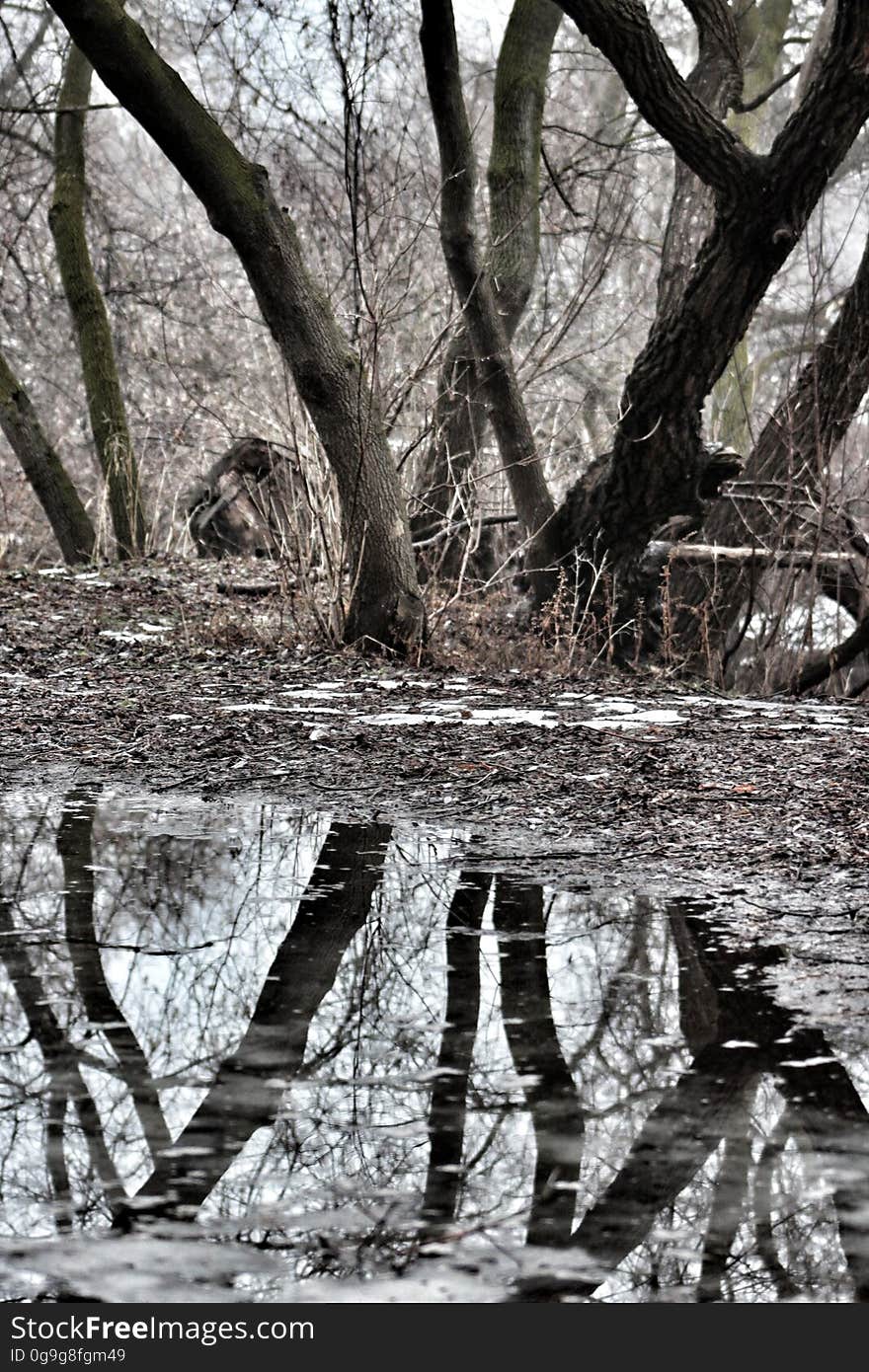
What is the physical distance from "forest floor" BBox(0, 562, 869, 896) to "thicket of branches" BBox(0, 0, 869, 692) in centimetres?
121

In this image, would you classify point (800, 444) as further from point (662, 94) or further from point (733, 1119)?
point (733, 1119)

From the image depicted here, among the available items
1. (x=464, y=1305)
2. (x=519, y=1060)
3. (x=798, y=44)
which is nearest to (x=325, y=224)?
(x=798, y=44)

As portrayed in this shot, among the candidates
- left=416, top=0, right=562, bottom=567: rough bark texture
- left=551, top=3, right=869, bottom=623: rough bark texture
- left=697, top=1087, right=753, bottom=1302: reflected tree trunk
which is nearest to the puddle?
left=697, top=1087, right=753, bottom=1302: reflected tree trunk

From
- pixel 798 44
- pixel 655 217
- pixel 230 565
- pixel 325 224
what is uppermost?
→ pixel 798 44

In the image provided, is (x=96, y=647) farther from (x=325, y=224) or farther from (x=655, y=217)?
(x=655, y=217)

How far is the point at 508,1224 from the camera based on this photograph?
194 centimetres

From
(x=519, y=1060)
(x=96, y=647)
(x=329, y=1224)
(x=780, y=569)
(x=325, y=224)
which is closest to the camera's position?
(x=329, y=1224)

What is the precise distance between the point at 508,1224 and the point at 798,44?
18.2 m

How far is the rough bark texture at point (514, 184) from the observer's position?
426 inches

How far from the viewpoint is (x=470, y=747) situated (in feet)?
17.4

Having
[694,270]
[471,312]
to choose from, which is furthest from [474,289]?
[694,270]

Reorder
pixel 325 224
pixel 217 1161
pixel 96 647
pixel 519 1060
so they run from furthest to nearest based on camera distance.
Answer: pixel 325 224 < pixel 96 647 < pixel 519 1060 < pixel 217 1161

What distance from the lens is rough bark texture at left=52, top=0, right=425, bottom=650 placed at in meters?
7.35

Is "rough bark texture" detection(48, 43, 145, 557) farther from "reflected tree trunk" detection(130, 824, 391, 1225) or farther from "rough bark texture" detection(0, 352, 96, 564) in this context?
"reflected tree trunk" detection(130, 824, 391, 1225)
